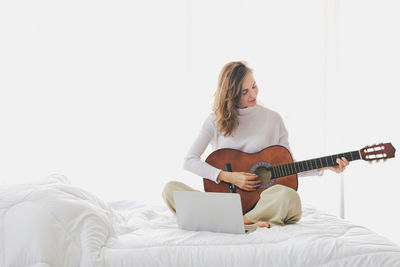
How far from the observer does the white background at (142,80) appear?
3.22 metres

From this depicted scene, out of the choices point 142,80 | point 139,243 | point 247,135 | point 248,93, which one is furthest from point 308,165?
point 142,80

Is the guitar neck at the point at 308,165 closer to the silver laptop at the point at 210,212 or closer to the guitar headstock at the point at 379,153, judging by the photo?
the guitar headstock at the point at 379,153

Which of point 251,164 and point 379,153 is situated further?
point 251,164

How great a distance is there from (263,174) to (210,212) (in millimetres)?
452

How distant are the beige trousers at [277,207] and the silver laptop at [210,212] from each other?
209 mm

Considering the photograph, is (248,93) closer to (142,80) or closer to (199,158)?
(199,158)

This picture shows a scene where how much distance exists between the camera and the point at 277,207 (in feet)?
5.41

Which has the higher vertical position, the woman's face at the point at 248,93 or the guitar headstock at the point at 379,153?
the woman's face at the point at 248,93

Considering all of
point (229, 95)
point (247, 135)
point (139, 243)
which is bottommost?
point (139, 243)

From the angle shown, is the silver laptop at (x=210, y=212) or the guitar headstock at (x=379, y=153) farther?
the guitar headstock at (x=379, y=153)

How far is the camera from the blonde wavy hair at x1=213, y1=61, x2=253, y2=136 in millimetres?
2061

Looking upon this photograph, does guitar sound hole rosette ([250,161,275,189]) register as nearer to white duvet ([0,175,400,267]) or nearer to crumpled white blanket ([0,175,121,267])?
white duvet ([0,175,400,267])

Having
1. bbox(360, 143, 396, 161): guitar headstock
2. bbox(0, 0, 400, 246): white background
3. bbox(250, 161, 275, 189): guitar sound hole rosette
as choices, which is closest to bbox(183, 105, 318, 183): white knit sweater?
bbox(250, 161, 275, 189): guitar sound hole rosette

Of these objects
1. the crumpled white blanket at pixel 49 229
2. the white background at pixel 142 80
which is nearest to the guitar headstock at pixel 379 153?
the crumpled white blanket at pixel 49 229
